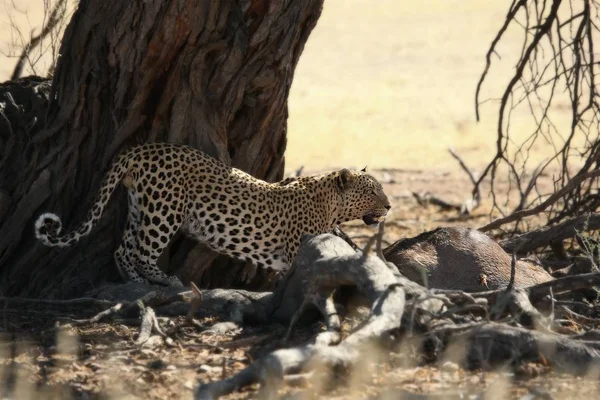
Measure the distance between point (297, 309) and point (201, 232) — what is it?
5.70 ft

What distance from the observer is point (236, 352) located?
613cm

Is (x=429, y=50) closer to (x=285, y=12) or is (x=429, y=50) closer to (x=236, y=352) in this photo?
(x=285, y=12)

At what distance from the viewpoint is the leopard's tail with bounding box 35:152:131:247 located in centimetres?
744

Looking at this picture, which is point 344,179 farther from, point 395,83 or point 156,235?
point 395,83

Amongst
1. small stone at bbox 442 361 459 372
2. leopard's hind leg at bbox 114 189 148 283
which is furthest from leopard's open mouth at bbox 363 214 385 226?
small stone at bbox 442 361 459 372

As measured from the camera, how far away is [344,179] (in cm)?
903

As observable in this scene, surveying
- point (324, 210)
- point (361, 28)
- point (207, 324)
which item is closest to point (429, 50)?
point (361, 28)

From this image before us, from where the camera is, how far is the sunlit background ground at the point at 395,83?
60.1 ft

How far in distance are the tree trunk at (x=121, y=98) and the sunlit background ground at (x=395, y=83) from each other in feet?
19.2

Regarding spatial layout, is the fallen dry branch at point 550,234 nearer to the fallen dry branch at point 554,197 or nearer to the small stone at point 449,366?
the fallen dry branch at point 554,197

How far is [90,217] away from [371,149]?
11131 millimetres

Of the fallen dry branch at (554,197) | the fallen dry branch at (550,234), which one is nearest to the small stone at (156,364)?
the fallen dry branch at (550,234)

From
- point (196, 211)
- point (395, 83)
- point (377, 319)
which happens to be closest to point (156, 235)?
point (196, 211)

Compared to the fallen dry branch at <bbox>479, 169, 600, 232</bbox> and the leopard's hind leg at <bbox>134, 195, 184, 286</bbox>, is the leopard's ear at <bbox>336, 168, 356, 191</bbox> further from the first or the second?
the leopard's hind leg at <bbox>134, 195, 184, 286</bbox>
